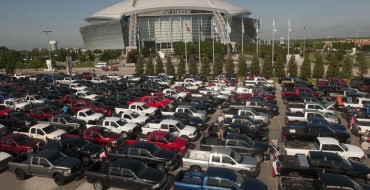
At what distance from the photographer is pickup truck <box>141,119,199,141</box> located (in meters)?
22.1

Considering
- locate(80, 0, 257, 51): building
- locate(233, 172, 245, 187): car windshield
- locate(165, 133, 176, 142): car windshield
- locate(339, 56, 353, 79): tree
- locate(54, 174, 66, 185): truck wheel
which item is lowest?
locate(54, 174, 66, 185): truck wheel

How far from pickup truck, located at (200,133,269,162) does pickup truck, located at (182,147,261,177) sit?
1620 millimetres

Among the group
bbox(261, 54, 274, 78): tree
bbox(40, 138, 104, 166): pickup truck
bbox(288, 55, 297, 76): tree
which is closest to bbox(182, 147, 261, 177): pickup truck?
bbox(40, 138, 104, 166): pickup truck

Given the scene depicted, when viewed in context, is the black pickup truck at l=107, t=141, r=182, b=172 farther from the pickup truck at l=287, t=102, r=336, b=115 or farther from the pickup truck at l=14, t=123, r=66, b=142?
the pickup truck at l=287, t=102, r=336, b=115

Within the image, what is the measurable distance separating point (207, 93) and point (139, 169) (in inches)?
897

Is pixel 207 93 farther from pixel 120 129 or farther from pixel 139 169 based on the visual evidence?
pixel 139 169

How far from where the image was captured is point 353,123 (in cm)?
2414

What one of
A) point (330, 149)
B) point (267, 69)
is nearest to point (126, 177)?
point (330, 149)

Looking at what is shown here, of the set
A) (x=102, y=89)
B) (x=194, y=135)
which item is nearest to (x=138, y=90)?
(x=102, y=89)

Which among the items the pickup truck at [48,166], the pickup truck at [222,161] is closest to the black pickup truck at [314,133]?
the pickup truck at [222,161]

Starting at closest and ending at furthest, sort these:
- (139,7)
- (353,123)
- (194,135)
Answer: (194,135) → (353,123) → (139,7)

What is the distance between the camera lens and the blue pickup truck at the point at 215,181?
12.9 metres

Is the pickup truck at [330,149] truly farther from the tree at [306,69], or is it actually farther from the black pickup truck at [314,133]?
the tree at [306,69]

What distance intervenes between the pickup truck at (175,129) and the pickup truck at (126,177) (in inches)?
282
